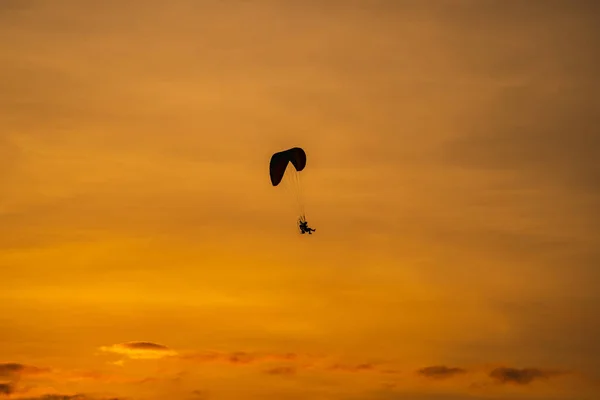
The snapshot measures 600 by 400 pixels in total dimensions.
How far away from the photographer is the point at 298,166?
11056cm

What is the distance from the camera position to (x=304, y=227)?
340ft

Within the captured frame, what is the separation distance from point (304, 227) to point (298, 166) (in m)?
10.2

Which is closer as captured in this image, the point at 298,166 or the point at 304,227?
the point at 304,227

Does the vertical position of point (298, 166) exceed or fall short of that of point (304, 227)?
it exceeds it
